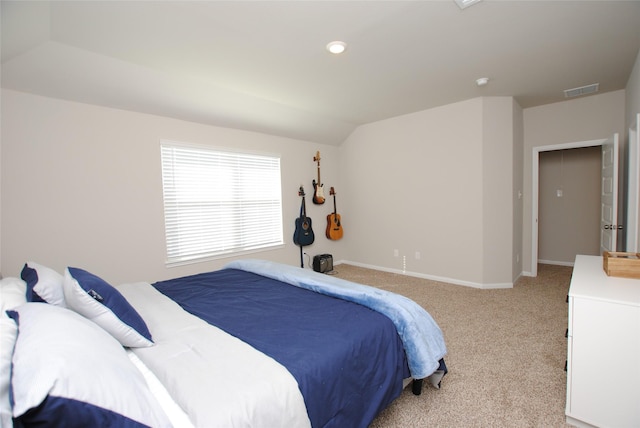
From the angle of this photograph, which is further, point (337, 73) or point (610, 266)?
point (337, 73)

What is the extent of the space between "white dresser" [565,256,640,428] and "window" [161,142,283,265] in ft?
11.7

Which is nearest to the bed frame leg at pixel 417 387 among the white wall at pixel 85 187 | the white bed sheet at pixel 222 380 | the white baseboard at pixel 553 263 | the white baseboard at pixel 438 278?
the white bed sheet at pixel 222 380

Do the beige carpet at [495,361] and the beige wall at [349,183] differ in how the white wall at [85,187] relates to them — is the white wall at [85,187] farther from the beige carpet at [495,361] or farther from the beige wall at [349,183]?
the beige carpet at [495,361]

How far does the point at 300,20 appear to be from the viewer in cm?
204

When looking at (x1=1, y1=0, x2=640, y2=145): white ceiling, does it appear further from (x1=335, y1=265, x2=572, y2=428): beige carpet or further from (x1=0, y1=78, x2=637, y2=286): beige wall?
(x1=335, y1=265, x2=572, y2=428): beige carpet

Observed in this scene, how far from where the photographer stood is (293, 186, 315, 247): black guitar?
4.76 m

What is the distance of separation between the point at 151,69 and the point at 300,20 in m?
1.54

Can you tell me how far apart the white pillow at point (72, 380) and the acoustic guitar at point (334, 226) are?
4.29 m

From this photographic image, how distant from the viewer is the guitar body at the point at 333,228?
5238 mm

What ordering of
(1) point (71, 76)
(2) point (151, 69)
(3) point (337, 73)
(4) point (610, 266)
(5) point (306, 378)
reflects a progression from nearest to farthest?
(5) point (306, 378) < (4) point (610, 266) < (1) point (71, 76) < (2) point (151, 69) < (3) point (337, 73)

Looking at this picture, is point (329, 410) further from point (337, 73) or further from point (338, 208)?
point (338, 208)

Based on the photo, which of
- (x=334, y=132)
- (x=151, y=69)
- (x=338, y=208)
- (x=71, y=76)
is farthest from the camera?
(x=338, y=208)

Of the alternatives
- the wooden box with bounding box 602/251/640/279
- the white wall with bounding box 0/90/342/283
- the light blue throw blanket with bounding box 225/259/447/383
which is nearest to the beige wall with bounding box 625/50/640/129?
the wooden box with bounding box 602/251/640/279

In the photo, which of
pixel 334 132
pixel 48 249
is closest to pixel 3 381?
pixel 48 249
